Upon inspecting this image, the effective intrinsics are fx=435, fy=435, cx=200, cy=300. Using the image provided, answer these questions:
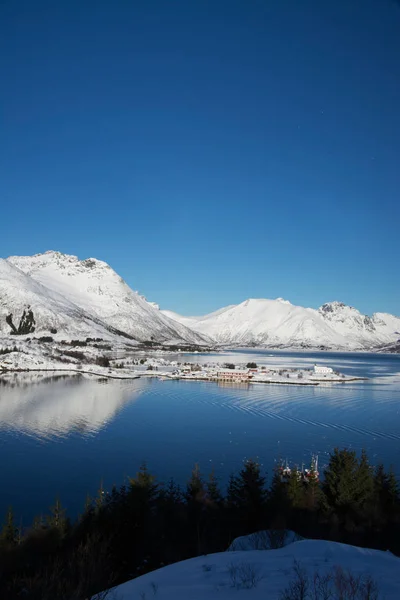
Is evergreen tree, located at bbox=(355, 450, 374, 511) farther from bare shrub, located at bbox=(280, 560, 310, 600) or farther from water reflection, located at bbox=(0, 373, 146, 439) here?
water reflection, located at bbox=(0, 373, 146, 439)

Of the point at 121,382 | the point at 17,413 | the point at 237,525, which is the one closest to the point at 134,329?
the point at 121,382

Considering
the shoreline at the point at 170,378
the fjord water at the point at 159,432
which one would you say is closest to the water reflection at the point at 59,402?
the fjord water at the point at 159,432

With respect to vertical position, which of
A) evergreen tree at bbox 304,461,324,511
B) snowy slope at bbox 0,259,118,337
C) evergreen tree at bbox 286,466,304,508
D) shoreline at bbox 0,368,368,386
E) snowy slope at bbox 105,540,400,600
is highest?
snowy slope at bbox 0,259,118,337

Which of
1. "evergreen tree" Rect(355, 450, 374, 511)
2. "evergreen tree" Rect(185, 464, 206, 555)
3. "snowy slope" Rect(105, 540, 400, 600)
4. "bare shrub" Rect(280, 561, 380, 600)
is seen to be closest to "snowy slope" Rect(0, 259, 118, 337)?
"evergreen tree" Rect(185, 464, 206, 555)

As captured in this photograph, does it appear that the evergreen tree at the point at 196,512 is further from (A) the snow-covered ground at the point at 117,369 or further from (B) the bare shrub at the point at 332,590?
(A) the snow-covered ground at the point at 117,369

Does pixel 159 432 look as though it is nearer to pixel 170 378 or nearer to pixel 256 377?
pixel 170 378

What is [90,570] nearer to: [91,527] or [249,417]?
[91,527]
